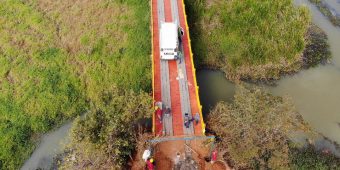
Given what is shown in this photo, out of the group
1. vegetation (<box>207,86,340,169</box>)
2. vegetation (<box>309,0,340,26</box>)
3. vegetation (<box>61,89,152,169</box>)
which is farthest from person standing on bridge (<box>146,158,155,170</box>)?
vegetation (<box>309,0,340,26</box>)

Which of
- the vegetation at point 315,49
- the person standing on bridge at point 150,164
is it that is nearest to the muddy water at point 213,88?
the person standing on bridge at point 150,164

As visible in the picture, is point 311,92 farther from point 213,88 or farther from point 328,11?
point 328,11

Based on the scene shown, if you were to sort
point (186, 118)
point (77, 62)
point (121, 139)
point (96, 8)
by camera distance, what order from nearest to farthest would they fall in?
point (121, 139), point (186, 118), point (77, 62), point (96, 8)

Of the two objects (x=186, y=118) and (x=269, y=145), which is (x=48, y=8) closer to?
(x=186, y=118)

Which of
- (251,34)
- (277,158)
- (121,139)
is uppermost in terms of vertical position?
(251,34)

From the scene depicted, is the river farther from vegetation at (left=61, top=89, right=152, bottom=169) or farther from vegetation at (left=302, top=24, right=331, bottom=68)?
vegetation at (left=61, top=89, right=152, bottom=169)

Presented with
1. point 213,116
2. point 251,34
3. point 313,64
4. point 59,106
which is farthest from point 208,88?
point 59,106
